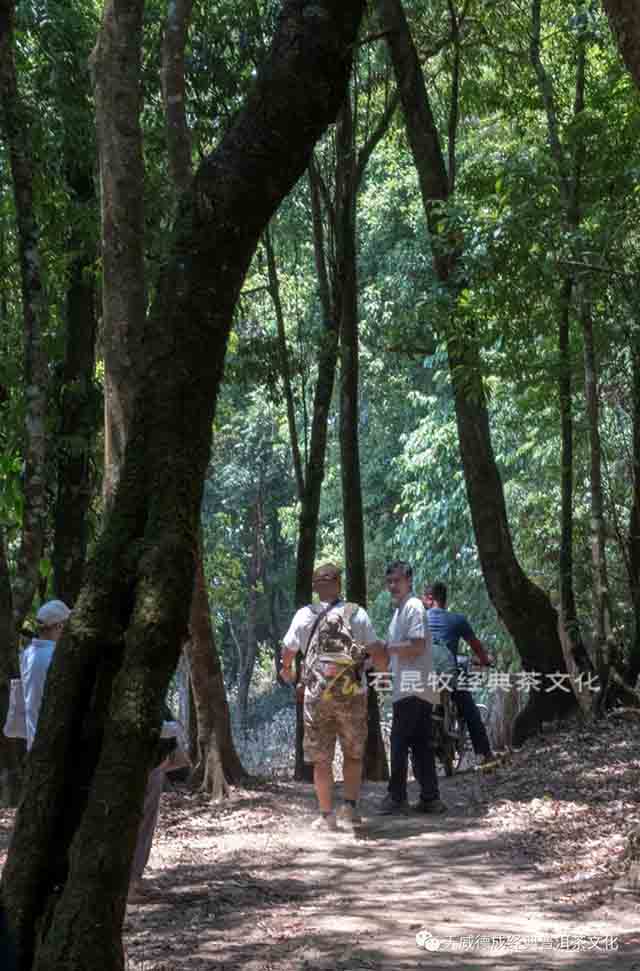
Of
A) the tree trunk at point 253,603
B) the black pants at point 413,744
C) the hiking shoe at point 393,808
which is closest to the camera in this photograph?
the black pants at point 413,744

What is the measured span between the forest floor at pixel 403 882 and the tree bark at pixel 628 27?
14.0ft

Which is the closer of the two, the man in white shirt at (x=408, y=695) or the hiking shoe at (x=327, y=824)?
the hiking shoe at (x=327, y=824)

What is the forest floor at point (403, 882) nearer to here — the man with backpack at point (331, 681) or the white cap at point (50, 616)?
the man with backpack at point (331, 681)

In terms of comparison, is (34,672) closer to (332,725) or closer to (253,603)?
(332,725)

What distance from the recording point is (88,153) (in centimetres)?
1473

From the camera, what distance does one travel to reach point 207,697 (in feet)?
39.8

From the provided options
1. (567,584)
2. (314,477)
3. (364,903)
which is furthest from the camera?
(567,584)

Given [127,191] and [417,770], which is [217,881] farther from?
[127,191]

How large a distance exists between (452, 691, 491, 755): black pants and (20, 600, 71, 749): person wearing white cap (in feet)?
23.5

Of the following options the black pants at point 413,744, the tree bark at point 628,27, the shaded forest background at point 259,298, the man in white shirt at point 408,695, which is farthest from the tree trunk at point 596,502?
the tree bark at point 628,27

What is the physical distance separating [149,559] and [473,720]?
984cm

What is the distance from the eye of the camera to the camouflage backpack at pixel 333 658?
998 cm

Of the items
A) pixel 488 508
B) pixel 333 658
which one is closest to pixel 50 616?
pixel 333 658

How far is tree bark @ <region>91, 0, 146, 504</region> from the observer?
9.96 meters
